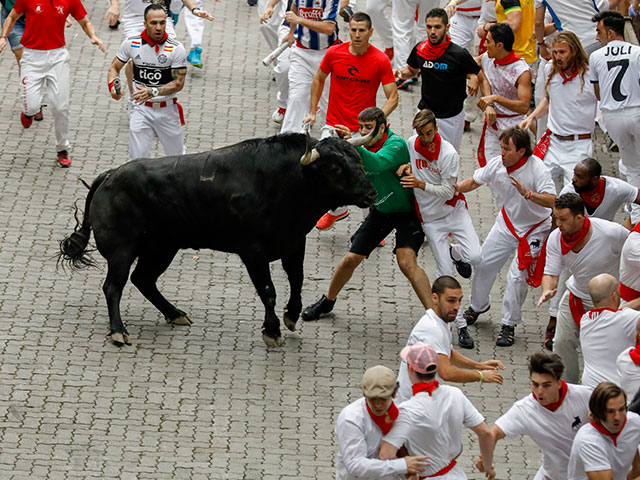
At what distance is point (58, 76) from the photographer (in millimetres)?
14188

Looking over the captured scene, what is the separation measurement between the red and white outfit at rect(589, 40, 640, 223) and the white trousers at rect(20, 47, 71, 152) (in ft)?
19.8

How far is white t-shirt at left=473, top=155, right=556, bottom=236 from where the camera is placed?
10914 mm

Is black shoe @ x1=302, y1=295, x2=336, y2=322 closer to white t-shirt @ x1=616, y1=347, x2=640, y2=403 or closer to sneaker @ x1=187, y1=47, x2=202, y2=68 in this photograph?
white t-shirt @ x1=616, y1=347, x2=640, y2=403

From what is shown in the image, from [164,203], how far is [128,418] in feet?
7.14

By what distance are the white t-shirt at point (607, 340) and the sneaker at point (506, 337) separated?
216 centimetres

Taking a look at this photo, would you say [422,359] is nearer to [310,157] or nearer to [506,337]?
[310,157]

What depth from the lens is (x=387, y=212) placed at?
11.2 meters

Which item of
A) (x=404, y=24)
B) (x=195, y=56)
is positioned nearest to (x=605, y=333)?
(x=404, y=24)

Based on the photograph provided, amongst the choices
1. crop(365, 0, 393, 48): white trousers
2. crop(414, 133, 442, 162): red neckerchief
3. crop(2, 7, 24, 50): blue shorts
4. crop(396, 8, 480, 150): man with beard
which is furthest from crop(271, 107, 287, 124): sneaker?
crop(414, 133, 442, 162): red neckerchief

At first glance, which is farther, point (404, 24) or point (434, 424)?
point (404, 24)

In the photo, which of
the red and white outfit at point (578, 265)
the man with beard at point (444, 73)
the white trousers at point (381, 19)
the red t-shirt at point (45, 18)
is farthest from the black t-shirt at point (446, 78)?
the red t-shirt at point (45, 18)

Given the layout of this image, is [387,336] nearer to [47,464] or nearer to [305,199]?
[305,199]

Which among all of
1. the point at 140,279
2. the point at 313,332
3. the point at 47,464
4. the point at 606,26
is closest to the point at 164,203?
the point at 140,279

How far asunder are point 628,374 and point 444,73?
17.4ft
